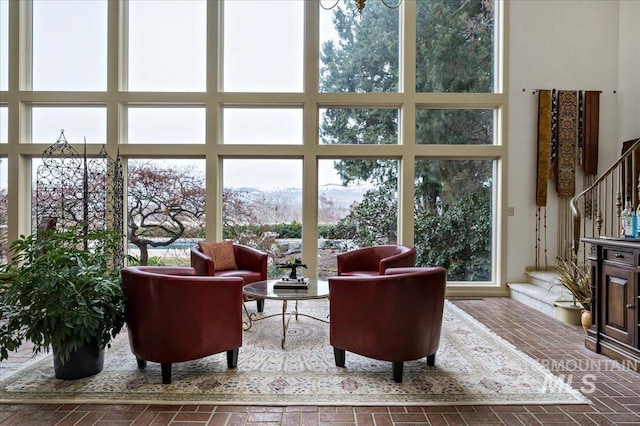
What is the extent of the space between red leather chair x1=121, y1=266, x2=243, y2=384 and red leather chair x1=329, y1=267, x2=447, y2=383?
0.98 m

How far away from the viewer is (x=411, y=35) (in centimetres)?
554

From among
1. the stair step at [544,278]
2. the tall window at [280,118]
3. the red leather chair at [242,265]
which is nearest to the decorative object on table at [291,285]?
the red leather chair at [242,265]

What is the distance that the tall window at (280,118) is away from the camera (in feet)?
18.3

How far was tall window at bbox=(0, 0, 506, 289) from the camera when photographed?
5.57 meters

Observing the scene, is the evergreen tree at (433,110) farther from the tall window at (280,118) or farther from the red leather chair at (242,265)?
the red leather chair at (242,265)

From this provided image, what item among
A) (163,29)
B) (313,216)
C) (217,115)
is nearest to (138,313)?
(313,216)

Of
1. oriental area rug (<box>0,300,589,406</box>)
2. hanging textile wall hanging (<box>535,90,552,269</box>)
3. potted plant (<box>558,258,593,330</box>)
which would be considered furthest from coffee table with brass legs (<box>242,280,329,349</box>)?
hanging textile wall hanging (<box>535,90,552,269</box>)

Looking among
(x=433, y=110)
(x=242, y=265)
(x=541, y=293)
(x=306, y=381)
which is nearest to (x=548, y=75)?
(x=433, y=110)

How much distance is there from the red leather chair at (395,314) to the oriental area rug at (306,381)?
0.22m

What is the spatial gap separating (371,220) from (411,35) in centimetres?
289

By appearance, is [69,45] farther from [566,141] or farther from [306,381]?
[566,141]

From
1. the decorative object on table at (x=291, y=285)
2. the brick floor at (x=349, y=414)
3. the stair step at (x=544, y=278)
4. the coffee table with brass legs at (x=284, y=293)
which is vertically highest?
the decorative object on table at (x=291, y=285)

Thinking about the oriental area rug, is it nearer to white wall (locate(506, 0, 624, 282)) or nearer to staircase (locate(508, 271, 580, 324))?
staircase (locate(508, 271, 580, 324))

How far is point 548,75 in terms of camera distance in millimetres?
5520
